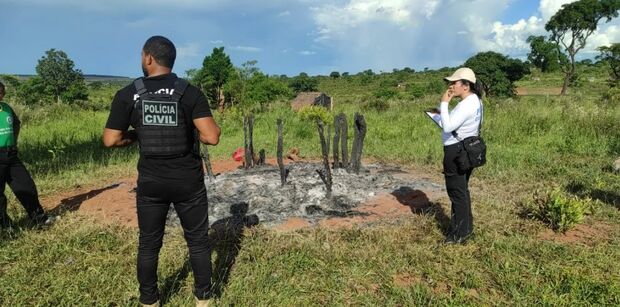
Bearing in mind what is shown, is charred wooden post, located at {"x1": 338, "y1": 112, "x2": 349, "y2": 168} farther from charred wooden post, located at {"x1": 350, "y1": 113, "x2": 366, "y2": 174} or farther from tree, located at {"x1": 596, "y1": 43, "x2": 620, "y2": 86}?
tree, located at {"x1": 596, "y1": 43, "x2": 620, "y2": 86}

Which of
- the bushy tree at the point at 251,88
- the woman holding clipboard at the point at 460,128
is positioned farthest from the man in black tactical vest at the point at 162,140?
the bushy tree at the point at 251,88

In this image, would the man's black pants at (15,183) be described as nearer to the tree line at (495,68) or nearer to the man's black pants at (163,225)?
the man's black pants at (163,225)

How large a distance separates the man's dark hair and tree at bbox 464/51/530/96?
23931mm

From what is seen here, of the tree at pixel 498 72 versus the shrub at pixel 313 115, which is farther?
the tree at pixel 498 72

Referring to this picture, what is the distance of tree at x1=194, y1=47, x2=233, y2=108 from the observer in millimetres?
31625

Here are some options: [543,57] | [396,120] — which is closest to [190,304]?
[396,120]

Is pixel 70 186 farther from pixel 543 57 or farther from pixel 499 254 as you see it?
pixel 543 57

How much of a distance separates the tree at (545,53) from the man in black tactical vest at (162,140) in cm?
3238

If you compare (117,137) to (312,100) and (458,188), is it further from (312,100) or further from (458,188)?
(312,100)

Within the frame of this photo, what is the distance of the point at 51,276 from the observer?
3436 millimetres

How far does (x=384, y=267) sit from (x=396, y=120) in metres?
8.97

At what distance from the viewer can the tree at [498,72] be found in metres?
23.7

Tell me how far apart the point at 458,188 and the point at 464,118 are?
66 centimetres

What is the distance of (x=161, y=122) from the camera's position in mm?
2398
